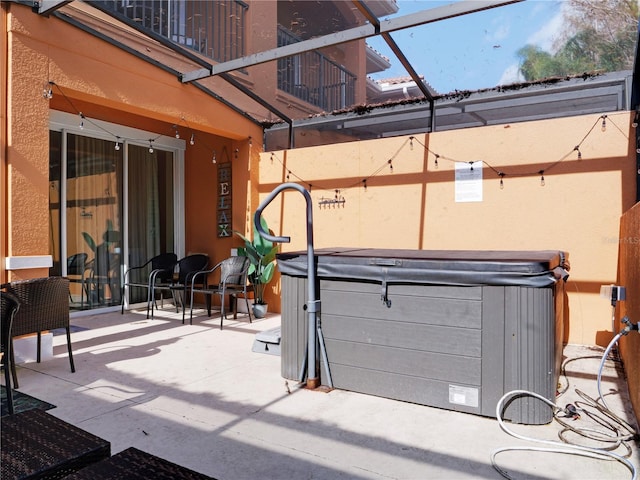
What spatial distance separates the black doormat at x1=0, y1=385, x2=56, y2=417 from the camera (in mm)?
2921

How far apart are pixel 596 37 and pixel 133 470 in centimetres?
2051

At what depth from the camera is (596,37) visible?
16.7m

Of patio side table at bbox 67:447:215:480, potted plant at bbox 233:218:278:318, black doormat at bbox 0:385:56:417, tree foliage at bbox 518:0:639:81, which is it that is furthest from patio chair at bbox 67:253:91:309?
tree foliage at bbox 518:0:639:81

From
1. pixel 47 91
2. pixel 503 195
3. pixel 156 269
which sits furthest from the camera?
pixel 156 269

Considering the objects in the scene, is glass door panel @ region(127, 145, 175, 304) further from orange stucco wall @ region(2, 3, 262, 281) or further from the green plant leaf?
orange stucco wall @ region(2, 3, 262, 281)

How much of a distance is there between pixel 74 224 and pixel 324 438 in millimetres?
5132

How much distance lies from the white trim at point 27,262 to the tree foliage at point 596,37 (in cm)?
1509

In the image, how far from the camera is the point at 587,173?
4.64m

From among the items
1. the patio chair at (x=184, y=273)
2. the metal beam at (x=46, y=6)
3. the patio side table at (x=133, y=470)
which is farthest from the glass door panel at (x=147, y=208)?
the patio side table at (x=133, y=470)

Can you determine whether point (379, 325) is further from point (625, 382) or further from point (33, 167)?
point (33, 167)

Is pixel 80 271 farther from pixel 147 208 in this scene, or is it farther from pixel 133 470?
pixel 133 470

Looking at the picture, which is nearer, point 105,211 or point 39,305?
point 39,305

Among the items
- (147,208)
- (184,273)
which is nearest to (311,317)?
(184,273)

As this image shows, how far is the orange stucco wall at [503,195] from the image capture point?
4594 mm
